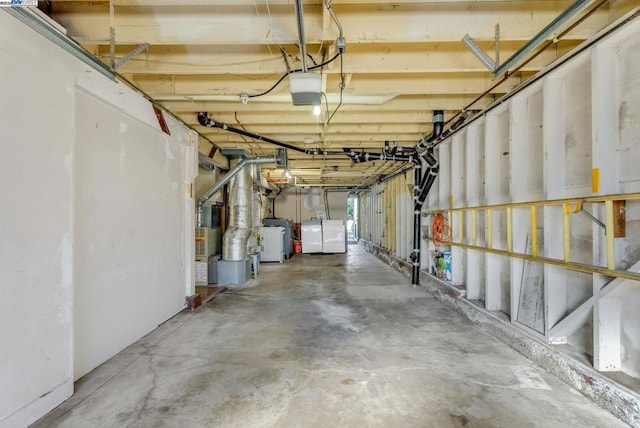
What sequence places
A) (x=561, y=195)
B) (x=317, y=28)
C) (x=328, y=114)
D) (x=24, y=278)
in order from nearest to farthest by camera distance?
(x=24, y=278) → (x=317, y=28) → (x=561, y=195) → (x=328, y=114)

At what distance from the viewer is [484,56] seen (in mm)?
2055

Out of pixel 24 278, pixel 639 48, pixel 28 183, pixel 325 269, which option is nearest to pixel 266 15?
pixel 28 183

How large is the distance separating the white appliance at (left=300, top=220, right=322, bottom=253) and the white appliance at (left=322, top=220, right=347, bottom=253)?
0.53 ft

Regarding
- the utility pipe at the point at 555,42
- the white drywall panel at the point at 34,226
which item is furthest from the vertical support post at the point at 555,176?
the white drywall panel at the point at 34,226

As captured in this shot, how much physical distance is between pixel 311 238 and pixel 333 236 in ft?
2.28

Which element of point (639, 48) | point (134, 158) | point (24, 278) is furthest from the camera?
point (134, 158)

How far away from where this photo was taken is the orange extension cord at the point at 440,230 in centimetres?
397

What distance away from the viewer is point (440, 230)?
4.04 meters

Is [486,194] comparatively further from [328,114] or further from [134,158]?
[134,158]

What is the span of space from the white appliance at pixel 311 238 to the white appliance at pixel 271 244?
5.35 feet

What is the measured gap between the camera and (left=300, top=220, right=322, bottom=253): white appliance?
349 inches

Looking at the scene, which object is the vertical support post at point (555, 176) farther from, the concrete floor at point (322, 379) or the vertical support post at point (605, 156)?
the concrete floor at point (322, 379)

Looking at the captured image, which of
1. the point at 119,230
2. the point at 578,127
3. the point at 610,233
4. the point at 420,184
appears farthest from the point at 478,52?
the point at 119,230

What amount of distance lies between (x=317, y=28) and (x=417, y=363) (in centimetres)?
257
